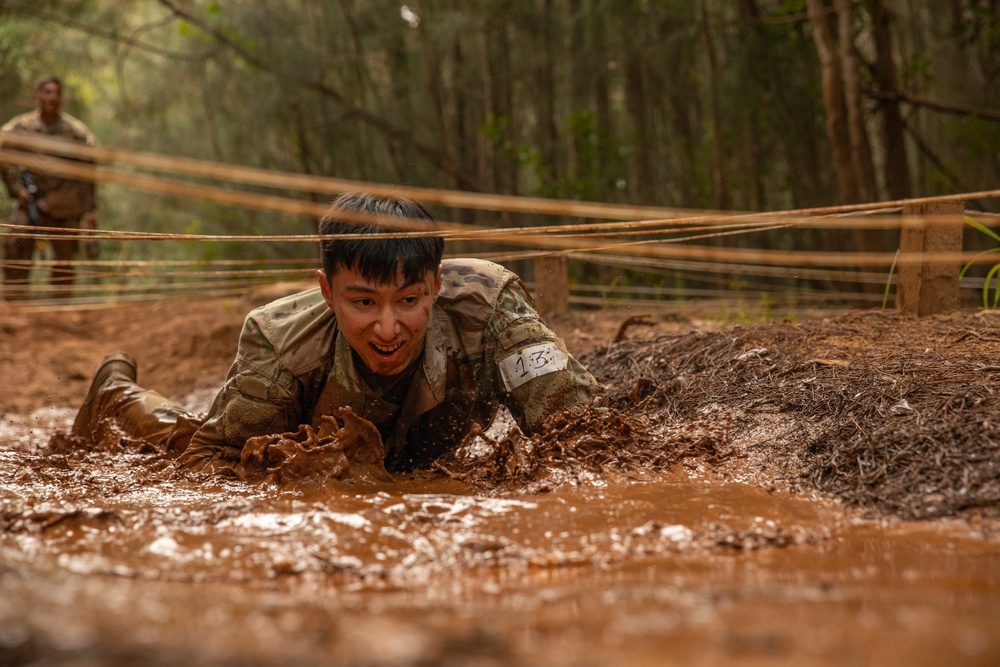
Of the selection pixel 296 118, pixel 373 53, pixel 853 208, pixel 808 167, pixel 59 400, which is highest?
pixel 373 53

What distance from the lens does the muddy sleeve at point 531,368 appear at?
3.53m

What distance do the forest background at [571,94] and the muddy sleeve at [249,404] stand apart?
18.9 feet

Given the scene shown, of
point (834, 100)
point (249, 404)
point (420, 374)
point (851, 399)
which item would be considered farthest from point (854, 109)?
point (249, 404)

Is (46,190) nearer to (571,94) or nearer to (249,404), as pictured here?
(571,94)

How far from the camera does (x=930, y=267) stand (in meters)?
4.68

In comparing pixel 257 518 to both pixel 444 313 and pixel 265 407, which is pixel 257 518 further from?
pixel 444 313

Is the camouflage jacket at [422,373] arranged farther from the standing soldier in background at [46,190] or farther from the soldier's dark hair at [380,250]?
the standing soldier in background at [46,190]

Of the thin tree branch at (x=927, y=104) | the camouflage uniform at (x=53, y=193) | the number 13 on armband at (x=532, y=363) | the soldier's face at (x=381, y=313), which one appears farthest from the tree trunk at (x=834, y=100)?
the camouflage uniform at (x=53, y=193)

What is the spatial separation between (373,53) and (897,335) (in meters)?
9.01

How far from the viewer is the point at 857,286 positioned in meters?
9.30

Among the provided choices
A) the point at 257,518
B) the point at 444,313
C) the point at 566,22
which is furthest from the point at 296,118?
the point at 257,518

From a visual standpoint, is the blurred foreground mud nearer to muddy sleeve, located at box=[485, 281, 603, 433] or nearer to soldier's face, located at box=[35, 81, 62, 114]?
muddy sleeve, located at box=[485, 281, 603, 433]

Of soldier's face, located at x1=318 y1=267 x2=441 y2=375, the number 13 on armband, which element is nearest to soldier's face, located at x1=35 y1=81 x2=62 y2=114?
soldier's face, located at x1=318 y1=267 x2=441 y2=375

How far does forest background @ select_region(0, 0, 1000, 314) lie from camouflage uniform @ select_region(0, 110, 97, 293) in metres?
1.74
